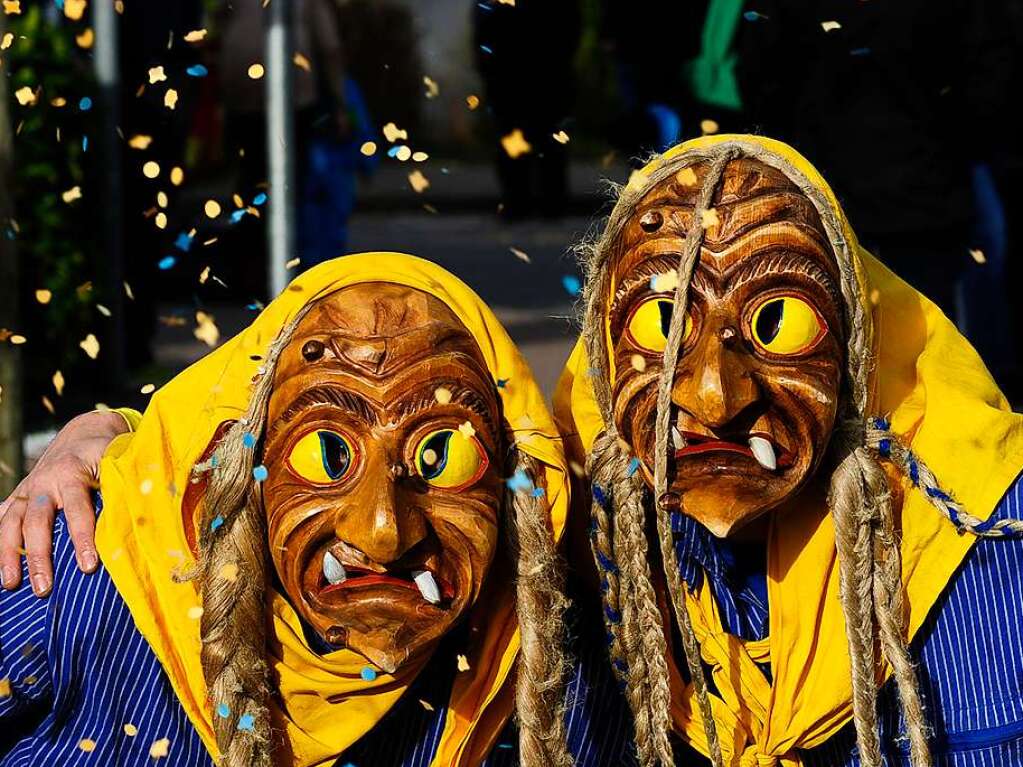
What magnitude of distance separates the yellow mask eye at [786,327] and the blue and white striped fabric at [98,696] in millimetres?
770

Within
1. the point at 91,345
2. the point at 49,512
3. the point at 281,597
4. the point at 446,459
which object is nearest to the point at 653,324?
the point at 446,459

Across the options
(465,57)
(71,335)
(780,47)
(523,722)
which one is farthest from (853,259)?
(465,57)

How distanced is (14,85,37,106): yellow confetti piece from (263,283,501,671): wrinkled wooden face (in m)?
3.47

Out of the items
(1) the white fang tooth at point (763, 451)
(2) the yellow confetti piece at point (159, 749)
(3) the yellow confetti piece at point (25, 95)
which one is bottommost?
(2) the yellow confetti piece at point (159, 749)

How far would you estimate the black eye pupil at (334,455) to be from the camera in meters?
2.74

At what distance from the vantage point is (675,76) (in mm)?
8023

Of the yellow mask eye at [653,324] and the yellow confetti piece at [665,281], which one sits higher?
the yellow confetti piece at [665,281]

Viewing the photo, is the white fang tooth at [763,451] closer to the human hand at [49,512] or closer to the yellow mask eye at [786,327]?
the yellow mask eye at [786,327]

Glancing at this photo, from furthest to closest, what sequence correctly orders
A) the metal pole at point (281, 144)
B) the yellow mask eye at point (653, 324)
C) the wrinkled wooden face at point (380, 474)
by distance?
1. the metal pole at point (281, 144)
2. the yellow mask eye at point (653, 324)
3. the wrinkled wooden face at point (380, 474)

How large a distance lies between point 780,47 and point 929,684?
9.80 ft

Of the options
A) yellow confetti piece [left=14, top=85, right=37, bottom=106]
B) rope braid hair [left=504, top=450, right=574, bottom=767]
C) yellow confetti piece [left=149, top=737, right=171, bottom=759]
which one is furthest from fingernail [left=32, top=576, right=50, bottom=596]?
yellow confetti piece [left=14, top=85, right=37, bottom=106]

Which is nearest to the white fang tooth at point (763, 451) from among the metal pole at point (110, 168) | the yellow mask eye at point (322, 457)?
the yellow mask eye at point (322, 457)

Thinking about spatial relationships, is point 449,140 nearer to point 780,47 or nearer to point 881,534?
point 780,47

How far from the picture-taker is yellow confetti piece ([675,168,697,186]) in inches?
113
